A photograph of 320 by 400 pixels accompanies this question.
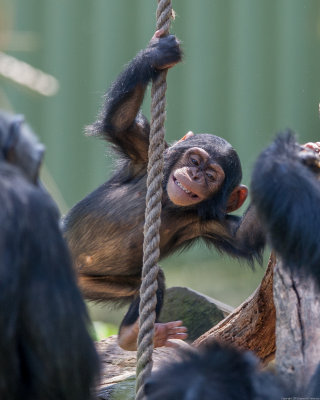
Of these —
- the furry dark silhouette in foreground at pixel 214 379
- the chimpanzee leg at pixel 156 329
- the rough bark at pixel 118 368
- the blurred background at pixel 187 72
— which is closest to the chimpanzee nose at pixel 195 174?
the chimpanzee leg at pixel 156 329

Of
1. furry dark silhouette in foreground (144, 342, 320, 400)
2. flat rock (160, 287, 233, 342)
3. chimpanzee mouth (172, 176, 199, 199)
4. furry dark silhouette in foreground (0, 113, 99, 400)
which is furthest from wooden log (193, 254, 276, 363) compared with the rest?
furry dark silhouette in foreground (0, 113, 99, 400)

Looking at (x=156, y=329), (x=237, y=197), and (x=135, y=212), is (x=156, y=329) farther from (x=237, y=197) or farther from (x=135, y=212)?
(x=237, y=197)

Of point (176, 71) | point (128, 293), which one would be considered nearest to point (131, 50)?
point (176, 71)

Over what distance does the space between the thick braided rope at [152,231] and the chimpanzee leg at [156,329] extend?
2.46ft

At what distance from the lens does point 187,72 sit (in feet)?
20.8

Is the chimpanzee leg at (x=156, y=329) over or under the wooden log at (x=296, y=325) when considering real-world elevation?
under

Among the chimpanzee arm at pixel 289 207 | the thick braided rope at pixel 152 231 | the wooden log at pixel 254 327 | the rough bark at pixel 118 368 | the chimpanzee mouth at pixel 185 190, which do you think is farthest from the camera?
the chimpanzee mouth at pixel 185 190

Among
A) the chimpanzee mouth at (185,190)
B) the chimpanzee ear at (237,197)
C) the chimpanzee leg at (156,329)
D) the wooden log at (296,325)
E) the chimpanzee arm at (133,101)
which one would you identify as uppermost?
the chimpanzee arm at (133,101)

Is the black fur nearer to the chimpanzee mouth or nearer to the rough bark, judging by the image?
the rough bark

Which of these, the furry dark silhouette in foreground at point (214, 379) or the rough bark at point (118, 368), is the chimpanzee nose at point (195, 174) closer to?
the rough bark at point (118, 368)

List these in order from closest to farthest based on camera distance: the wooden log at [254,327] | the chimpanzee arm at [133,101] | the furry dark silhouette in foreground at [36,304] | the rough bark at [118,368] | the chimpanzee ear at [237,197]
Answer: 1. the furry dark silhouette in foreground at [36,304]
2. the rough bark at [118,368]
3. the wooden log at [254,327]
4. the chimpanzee arm at [133,101]
5. the chimpanzee ear at [237,197]

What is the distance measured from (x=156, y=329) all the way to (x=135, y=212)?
0.91 m

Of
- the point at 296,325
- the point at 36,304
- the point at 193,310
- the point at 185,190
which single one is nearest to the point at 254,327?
the point at 185,190

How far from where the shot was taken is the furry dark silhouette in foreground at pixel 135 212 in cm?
426
